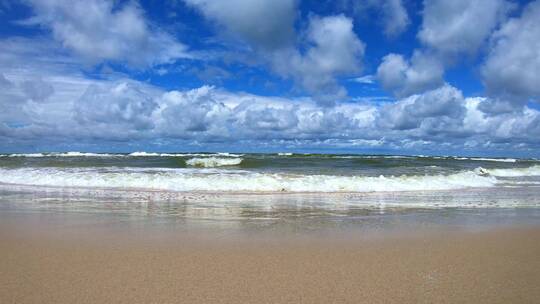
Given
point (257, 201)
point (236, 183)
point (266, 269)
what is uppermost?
point (236, 183)

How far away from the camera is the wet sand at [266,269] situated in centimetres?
419

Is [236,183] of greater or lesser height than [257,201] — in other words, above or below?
above

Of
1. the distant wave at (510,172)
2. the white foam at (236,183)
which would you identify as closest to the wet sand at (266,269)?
the white foam at (236,183)

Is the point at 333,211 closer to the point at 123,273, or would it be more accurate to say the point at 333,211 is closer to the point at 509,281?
the point at 509,281

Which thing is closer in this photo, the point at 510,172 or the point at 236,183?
the point at 236,183

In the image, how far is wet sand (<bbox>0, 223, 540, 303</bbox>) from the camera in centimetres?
419

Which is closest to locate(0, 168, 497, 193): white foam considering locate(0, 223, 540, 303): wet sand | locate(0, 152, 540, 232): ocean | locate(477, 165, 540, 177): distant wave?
locate(0, 152, 540, 232): ocean

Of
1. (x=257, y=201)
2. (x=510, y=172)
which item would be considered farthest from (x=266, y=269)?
(x=510, y=172)

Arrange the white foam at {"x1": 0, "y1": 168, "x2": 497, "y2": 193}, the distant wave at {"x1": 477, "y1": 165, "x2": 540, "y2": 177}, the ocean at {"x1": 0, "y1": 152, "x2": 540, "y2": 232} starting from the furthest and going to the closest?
the distant wave at {"x1": 477, "y1": 165, "x2": 540, "y2": 177}
the white foam at {"x1": 0, "y1": 168, "x2": 497, "y2": 193}
the ocean at {"x1": 0, "y1": 152, "x2": 540, "y2": 232}

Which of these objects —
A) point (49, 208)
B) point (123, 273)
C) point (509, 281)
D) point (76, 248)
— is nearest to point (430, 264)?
point (509, 281)

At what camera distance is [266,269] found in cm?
511

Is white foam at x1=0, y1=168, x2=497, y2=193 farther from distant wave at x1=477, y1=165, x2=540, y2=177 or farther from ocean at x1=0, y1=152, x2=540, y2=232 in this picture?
distant wave at x1=477, y1=165, x2=540, y2=177

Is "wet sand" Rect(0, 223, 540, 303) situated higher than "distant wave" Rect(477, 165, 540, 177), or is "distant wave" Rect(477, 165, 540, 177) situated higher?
"distant wave" Rect(477, 165, 540, 177)

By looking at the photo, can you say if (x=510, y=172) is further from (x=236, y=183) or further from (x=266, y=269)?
(x=266, y=269)
